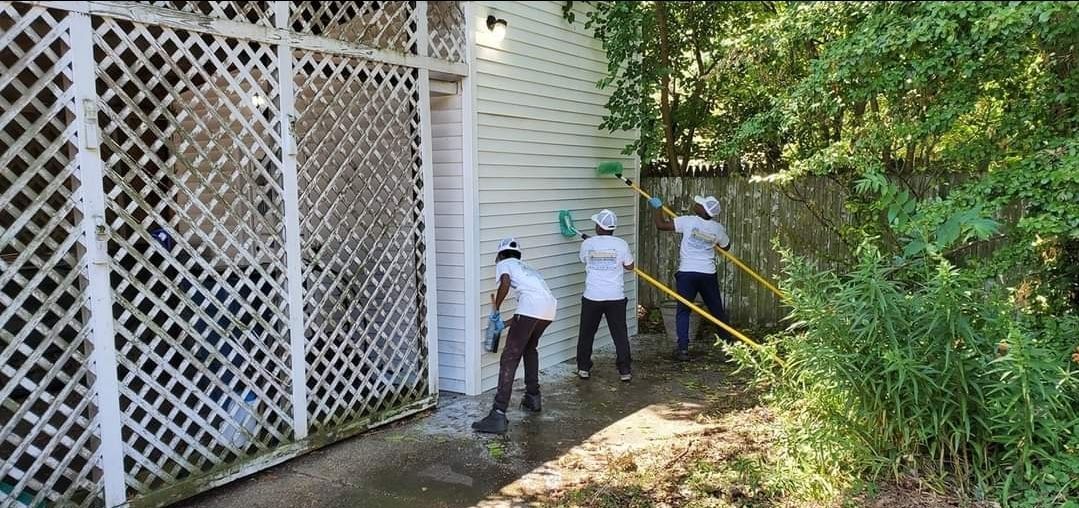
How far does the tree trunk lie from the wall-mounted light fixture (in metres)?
2.69

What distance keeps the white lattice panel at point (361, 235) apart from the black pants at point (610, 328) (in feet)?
5.29

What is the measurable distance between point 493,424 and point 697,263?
3178mm

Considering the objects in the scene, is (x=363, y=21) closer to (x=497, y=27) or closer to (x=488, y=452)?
(x=497, y=27)

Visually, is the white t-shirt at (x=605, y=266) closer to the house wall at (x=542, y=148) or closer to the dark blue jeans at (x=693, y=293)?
the house wall at (x=542, y=148)

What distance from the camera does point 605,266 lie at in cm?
630

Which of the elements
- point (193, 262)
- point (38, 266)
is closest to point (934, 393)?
point (193, 262)

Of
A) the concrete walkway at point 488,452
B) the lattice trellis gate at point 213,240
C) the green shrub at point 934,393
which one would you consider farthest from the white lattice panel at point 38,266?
the green shrub at point 934,393

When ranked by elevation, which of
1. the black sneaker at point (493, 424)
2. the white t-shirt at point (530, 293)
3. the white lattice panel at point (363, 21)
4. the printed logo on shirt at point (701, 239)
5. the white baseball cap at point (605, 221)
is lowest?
the black sneaker at point (493, 424)

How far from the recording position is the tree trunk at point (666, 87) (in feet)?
26.7

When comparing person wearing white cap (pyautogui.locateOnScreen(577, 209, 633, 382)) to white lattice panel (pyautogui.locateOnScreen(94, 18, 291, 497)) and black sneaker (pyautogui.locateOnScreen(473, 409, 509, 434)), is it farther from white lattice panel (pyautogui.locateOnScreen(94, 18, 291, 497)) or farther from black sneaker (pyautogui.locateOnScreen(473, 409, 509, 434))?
white lattice panel (pyautogui.locateOnScreen(94, 18, 291, 497))

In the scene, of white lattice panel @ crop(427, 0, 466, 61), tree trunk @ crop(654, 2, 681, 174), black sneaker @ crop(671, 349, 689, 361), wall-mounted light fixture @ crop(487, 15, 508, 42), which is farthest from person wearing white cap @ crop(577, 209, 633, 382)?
tree trunk @ crop(654, 2, 681, 174)

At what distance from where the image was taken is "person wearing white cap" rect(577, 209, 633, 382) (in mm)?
6305

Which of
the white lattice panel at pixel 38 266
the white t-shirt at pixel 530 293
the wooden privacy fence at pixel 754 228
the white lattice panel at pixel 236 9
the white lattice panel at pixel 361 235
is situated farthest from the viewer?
the wooden privacy fence at pixel 754 228

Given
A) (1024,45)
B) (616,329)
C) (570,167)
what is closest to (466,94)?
(570,167)
